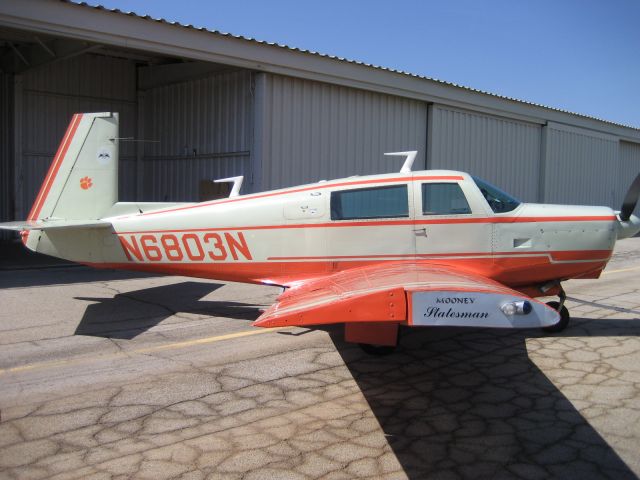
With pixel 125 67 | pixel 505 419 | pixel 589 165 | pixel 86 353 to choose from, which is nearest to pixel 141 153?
pixel 125 67

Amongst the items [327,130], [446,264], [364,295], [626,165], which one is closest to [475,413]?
[364,295]

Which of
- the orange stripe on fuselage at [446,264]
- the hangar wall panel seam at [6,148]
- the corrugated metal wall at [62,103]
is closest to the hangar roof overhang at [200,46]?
the corrugated metal wall at [62,103]

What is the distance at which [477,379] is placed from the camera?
5.69 metres

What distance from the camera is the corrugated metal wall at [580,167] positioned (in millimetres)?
23766

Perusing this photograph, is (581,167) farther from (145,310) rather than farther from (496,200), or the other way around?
(145,310)

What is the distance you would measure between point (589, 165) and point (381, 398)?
2439cm

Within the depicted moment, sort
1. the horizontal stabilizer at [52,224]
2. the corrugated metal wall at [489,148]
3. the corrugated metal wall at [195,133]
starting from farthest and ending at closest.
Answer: the corrugated metal wall at [489,148]
the corrugated metal wall at [195,133]
the horizontal stabilizer at [52,224]

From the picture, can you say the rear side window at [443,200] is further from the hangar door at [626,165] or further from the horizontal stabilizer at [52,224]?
the hangar door at [626,165]

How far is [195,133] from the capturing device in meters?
17.1

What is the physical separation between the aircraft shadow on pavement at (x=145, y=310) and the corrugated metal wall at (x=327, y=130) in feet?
17.7

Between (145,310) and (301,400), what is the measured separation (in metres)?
4.25

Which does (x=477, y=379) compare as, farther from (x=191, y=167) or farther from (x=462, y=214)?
(x=191, y=167)

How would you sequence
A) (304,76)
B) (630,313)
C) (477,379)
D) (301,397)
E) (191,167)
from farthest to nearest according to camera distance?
(191,167) < (304,76) < (630,313) < (477,379) < (301,397)

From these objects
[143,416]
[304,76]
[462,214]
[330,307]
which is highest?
[304,76]
